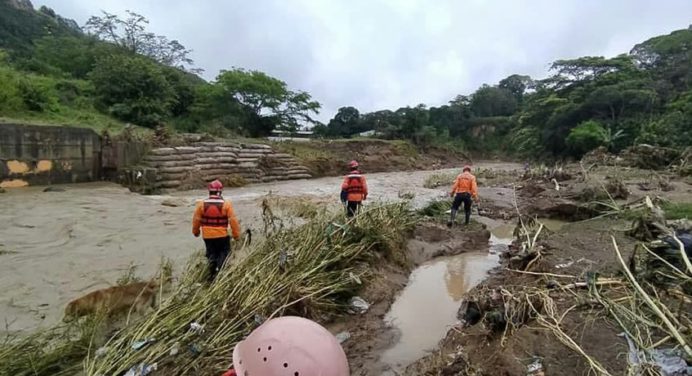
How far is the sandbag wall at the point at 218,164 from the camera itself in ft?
59.6

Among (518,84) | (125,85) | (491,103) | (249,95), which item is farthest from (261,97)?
(518,84)

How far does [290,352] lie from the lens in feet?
6.21

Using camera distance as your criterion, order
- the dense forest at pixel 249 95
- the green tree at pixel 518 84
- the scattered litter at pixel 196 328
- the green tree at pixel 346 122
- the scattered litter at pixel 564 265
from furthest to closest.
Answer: the green tree at pixel 518 84
the green tree at pixel 346 122
the dense forest at pixel 249 95
the scattered litter at pixel 564 265
the scattered litter at pixel 196 328

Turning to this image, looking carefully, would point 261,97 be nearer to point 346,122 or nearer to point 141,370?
point 346,122

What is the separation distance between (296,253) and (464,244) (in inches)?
208

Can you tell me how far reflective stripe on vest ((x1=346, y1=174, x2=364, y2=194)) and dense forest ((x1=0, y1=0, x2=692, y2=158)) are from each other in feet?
50.7

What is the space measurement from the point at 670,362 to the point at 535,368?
943 millimetres

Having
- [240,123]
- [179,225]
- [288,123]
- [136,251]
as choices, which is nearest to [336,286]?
[136,251]

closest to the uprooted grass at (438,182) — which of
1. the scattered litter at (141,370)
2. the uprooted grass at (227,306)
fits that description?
the uprooted grass at (227,306)

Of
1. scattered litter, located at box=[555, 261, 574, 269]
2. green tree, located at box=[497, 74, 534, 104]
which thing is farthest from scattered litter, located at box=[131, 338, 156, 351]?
green tree, located at box=[497, 74, 534, 104]

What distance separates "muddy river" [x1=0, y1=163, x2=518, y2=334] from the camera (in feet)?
18.1

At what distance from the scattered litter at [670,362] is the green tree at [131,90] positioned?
2550cm

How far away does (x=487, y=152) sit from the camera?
5744 cm

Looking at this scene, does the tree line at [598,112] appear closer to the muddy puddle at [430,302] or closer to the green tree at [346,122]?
the green tree at [346,122]
